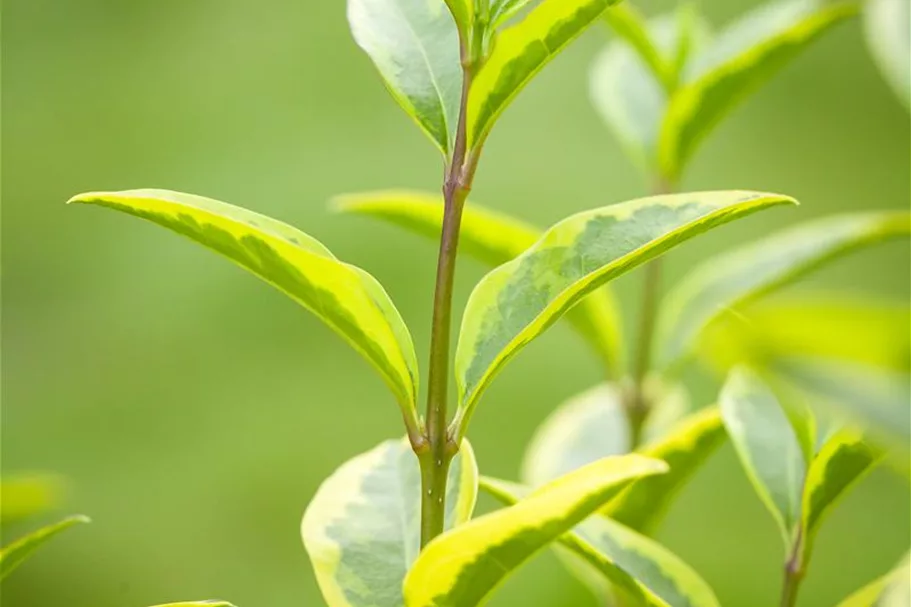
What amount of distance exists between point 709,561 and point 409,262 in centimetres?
91

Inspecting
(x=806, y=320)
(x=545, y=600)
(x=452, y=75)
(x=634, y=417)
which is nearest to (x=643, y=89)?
(x=634, y=417)

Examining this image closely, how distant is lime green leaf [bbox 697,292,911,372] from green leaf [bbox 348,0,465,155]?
0.25 metres

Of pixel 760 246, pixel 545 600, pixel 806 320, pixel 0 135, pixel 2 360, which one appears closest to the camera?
pixel 806 320

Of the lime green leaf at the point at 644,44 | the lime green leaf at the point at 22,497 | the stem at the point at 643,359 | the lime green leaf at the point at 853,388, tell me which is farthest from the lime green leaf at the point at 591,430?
the lime green leaf at the point at 853,388

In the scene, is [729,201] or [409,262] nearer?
[729,201]

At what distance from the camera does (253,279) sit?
2457mm

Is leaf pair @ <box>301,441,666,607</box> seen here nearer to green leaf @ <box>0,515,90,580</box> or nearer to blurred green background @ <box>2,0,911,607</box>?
green leaf @ <box>0,515,90,580</box>

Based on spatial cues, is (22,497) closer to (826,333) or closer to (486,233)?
(486,233)

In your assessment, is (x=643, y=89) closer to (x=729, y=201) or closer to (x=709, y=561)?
(x=729, y=201)

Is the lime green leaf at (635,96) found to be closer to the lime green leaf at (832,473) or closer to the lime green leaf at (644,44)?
the lime green leaf at (644,44)

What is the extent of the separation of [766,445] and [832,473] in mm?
74

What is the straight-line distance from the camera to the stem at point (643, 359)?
842 mm

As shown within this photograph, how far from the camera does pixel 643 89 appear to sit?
37.2 inches

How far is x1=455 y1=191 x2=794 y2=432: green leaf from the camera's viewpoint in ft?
1.52
